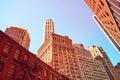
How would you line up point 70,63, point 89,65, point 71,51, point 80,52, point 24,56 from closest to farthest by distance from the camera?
1. point 24,56
2. point 70,63
3. point 71,51
4. point 89,65
5. point 80,52

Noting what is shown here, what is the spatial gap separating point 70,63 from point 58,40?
19.9m

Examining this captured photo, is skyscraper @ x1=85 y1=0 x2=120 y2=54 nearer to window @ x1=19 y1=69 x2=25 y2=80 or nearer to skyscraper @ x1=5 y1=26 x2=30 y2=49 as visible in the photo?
window @ x1=19 y1=69 x2=25 y2=80

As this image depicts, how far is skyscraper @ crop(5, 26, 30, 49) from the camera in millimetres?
129750

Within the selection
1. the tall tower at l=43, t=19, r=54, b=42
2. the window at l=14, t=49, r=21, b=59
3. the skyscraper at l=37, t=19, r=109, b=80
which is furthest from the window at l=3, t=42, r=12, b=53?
the tall tower at l=43, t=19, r=54, b=42

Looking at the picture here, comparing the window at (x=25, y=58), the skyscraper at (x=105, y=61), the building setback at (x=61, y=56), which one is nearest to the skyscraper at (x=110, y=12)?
the window at (x=25, y=58)

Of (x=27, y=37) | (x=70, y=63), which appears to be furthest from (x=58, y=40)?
(x=27, y=37)

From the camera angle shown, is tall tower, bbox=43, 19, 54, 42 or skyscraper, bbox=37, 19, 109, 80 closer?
skyscraper, bbox=37, 19, 109, 80

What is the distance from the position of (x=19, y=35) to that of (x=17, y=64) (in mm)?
110767

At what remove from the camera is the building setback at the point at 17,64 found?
2348 cm

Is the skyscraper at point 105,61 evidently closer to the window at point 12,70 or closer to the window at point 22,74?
the window at point 22,74

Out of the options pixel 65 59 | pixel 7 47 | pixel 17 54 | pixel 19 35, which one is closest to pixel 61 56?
pixel 65 59

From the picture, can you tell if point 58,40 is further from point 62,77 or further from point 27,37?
point 62,77

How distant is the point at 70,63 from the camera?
95750 millimetres

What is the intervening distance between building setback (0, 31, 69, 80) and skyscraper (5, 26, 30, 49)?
334 ft
